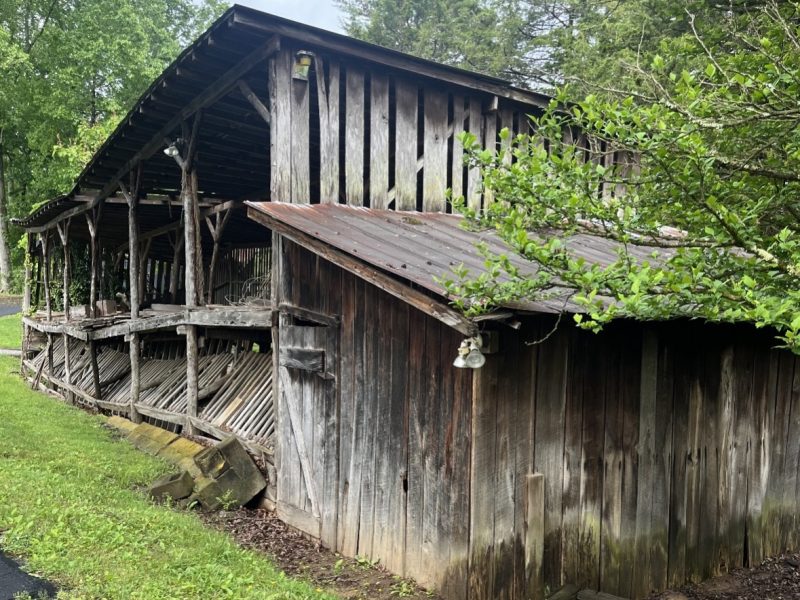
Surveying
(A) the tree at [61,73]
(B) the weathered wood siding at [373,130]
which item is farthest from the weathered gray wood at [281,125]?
(A) the tree at [61,73]

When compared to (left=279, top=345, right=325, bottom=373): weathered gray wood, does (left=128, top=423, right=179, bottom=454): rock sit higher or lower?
lower

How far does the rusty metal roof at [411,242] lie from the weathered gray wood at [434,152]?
0.46 meters

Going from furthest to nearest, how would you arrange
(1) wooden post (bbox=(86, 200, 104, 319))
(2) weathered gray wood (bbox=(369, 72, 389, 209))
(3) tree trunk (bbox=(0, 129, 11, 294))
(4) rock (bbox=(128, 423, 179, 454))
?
(3) tree trunk (bbox=(0, 129, 11, 294))
(1) wooden post (bbox=(86, 200, 104, 319))
(4) rock (bbox=(128, 423, 179, 454))
(2) weathered gray wood (bbox=(369, 72, 389, 209))

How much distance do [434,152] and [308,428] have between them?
407 centimetres

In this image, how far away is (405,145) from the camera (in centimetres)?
792

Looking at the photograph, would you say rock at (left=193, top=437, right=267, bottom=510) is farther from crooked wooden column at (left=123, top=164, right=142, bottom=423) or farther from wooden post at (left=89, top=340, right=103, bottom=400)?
wooden post at (left=89, top=340, right=103, bottom=400)

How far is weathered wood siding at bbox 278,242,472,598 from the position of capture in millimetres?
4871

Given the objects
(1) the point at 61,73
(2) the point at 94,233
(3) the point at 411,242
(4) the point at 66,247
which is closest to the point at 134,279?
(2) the point at 94,233

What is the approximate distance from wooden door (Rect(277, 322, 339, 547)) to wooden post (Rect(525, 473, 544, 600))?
6.75 feet

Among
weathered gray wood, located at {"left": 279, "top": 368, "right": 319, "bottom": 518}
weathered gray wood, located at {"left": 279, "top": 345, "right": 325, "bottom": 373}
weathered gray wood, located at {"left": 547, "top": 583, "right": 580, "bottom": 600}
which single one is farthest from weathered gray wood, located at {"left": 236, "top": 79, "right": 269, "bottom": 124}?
weathered gray wood, located at {"left": 547, "top": 583, "right": 580, "bottom": 600}

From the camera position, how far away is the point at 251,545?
6266 millimetres

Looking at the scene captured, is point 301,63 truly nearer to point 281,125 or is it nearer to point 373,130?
point 281,125

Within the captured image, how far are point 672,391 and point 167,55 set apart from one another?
100 ft

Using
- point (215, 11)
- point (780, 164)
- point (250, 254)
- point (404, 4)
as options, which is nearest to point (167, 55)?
point (215, 11)
